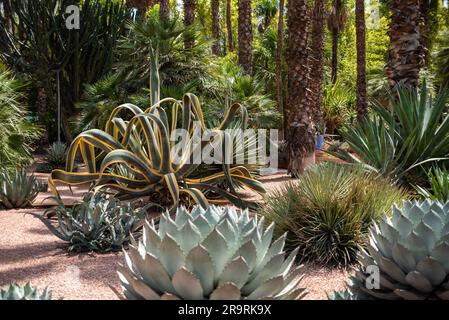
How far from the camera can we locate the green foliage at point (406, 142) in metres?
5.77

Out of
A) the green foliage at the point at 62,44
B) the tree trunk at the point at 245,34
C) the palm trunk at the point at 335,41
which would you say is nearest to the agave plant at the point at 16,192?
the green foliage at the point at 62,44

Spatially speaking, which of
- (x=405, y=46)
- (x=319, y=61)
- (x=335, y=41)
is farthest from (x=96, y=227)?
(x=335, y=41)

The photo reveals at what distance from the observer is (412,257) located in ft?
9.50

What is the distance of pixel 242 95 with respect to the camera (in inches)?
477

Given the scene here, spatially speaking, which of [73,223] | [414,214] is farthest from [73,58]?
[414,214]

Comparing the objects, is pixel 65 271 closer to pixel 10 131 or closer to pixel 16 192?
pixel 16 192

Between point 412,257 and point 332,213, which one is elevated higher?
point 412,257

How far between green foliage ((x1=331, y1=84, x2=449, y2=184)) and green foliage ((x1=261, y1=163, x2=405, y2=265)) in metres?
0.77

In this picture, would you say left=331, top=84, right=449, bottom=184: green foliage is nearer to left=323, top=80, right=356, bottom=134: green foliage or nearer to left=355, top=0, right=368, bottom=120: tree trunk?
left=355, top=0, right=368, bottom=120: tree trunk

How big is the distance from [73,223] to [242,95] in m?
7.69

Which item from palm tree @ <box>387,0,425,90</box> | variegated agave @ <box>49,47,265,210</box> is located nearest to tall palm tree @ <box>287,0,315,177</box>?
palm tree @ <box>387,0,425,90</box>

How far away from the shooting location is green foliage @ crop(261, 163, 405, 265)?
4602 millimetres

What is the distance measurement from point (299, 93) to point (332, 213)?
619cm

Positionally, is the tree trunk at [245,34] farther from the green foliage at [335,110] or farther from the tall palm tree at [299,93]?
the green foliage at [335,110]
